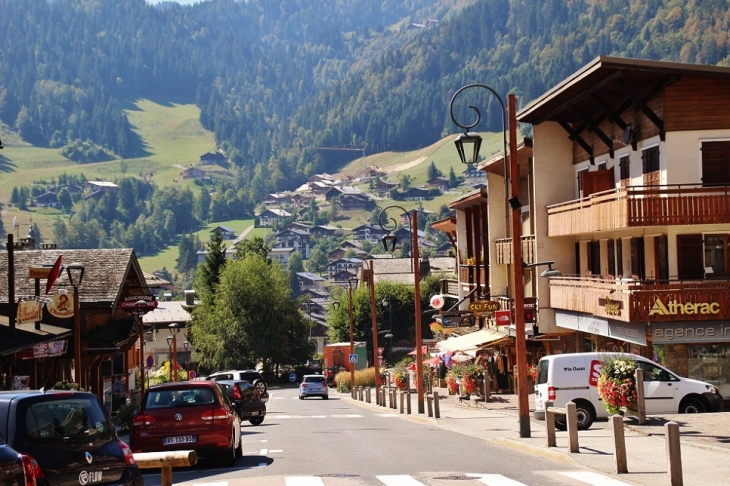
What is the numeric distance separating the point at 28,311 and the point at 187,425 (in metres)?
10.3

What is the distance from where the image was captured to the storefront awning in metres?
45.7

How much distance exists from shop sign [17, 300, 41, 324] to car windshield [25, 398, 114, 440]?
1484 centimetres

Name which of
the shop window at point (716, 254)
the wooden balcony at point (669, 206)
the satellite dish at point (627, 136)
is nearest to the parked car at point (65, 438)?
the wooden balcony at point (669, 206)

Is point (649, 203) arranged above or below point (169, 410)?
above

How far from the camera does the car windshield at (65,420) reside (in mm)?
11859

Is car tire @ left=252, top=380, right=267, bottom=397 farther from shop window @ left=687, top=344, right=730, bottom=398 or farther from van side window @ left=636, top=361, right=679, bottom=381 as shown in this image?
van side window @ left=636, top=361, right=679, bottom=381

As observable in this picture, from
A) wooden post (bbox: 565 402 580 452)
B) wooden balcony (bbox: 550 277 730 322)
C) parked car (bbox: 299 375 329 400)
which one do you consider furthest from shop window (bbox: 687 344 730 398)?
parked car (bbox: 299 375 329 400)

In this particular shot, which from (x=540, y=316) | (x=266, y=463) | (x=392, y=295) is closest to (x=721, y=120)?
(x=540, y=316)

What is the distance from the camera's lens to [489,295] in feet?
174

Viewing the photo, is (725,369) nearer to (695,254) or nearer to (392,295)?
(695,254)

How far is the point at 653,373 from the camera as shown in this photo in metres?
25.2

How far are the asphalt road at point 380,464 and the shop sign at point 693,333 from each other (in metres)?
7.18

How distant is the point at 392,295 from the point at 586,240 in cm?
6395

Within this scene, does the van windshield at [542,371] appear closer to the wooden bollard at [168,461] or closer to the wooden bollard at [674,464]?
the wooden bollard at [674,464]
